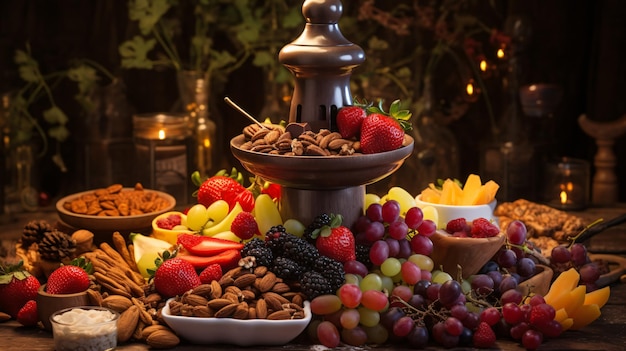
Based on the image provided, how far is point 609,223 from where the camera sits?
8.13ft

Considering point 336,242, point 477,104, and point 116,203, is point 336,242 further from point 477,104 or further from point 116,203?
point 477,104

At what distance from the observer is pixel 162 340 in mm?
1927

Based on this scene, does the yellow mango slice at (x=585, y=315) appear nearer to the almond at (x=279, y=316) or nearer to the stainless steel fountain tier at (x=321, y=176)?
the stainless steel fountain tier at (x=321, y=176)

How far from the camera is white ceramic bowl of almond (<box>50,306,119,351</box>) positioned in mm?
1893

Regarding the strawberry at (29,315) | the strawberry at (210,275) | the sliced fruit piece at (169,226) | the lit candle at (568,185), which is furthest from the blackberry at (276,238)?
the lit candle at (568,185)

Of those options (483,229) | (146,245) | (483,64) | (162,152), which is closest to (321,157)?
(483,229)

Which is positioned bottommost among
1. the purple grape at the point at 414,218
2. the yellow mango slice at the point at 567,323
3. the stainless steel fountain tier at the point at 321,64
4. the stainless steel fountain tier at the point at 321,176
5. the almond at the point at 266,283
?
the yellow mango slice at the point at 567,323

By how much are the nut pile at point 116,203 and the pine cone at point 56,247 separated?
187 millimetres

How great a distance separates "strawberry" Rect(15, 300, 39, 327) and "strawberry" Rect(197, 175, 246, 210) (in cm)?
48

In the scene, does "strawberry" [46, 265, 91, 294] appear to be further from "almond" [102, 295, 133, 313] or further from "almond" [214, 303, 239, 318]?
"almond" [214, 303, 239, 318]

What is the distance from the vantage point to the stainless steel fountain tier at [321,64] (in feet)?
6.97

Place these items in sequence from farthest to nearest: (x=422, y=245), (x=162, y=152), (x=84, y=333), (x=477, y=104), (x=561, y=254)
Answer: (x=477, y=104) < (x=162, y=152) < (x=561, y=254) < (x=422, y=245) < (x=84, y=333)

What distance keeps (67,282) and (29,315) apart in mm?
Result: 108

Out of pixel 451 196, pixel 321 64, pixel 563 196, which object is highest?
pixel 321 64
